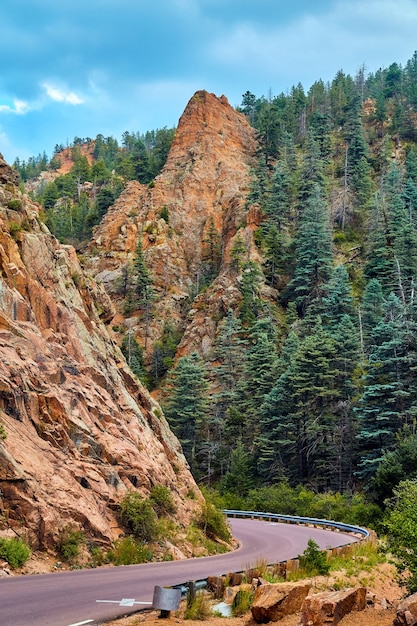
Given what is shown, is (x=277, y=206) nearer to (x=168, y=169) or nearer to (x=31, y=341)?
(x=168, y=169)

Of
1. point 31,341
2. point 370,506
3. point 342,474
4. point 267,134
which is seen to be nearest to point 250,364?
point 342,474

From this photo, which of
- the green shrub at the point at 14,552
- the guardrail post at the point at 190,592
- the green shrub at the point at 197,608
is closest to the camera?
the green shrub at the point at 197,608

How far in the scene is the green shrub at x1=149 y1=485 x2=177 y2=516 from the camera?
21717mm

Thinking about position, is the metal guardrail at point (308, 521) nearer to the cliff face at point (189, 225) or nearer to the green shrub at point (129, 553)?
the green shrub at point (129, 553)

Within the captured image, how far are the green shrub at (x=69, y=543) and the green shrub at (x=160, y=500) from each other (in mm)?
5517

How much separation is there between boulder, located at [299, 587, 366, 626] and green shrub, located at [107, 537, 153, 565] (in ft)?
27.3

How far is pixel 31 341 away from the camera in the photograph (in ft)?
72.4

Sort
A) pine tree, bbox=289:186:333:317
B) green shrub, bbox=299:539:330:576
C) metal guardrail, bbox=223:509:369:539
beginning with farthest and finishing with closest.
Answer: pine tree, bbox=289:186:333:317 < metal guardrail, bbox=223:509:369:539 < green shrub, bbox=299:539:330:576

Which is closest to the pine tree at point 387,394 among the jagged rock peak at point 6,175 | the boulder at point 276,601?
the jagged rock peak at point 6,175

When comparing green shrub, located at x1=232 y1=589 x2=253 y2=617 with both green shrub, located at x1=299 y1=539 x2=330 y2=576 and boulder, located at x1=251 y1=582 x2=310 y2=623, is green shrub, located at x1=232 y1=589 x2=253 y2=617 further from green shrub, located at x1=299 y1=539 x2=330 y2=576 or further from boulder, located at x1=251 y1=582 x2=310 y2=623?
green shrub, located at x1=299 y1=539 x2=330 y2=576

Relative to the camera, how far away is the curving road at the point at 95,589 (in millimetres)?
8711

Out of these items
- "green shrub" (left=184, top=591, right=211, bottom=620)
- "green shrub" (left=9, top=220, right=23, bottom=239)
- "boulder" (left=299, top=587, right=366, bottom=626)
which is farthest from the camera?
"green shrub" (left=9, top=220, right=23, bottom=239)

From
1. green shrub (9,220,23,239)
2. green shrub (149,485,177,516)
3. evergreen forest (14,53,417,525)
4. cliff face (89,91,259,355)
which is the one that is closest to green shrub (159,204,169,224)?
cliff face (89,91,259,355)

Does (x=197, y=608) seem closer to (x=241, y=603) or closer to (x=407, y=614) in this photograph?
(x=241, y=603)
